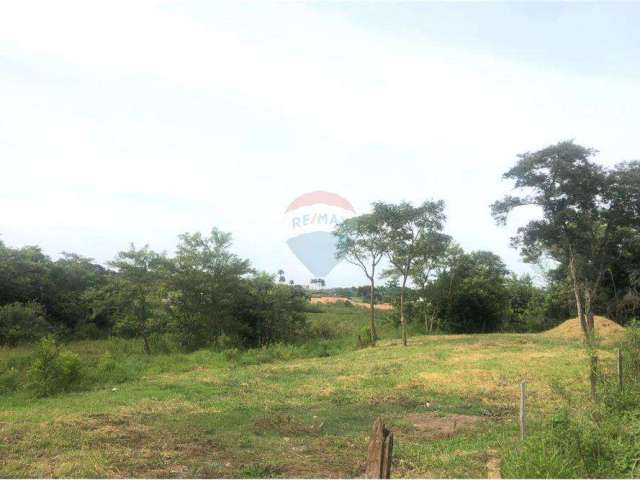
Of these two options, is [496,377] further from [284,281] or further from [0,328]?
[0,328]

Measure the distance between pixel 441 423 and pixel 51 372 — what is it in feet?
27.5

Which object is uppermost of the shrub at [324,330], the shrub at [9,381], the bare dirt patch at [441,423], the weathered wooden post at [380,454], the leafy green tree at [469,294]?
the leafy green tree at [469,294]

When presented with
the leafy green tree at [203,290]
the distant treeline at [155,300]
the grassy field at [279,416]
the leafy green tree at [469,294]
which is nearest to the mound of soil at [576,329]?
the leafy green tree at [469,294]

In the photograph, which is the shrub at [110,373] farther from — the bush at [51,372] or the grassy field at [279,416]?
the bush at [51,372]

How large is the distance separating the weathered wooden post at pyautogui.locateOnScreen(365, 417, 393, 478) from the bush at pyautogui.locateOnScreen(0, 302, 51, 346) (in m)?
18.7

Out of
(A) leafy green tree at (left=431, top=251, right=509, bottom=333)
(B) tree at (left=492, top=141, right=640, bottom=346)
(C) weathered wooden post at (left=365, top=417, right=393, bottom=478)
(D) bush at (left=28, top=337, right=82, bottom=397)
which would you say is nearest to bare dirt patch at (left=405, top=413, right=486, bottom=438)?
(C) weathered wooden post at (left=365, top=417, right=393, bottom=478)

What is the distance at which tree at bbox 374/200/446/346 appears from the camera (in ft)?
71.1

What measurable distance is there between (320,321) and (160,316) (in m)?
10.3

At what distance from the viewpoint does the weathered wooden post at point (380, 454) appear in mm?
3880

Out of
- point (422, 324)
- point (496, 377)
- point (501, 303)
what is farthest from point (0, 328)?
point (501, 303)

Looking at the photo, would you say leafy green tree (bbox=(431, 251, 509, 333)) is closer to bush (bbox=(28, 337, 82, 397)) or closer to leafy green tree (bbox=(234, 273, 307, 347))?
leafy green tree (bbox=(234, 273, 307, 347))

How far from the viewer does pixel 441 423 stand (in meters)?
8.65

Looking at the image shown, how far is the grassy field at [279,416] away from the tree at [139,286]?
396 centimetres

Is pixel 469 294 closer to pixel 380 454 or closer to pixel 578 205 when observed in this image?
pixel 578 205
